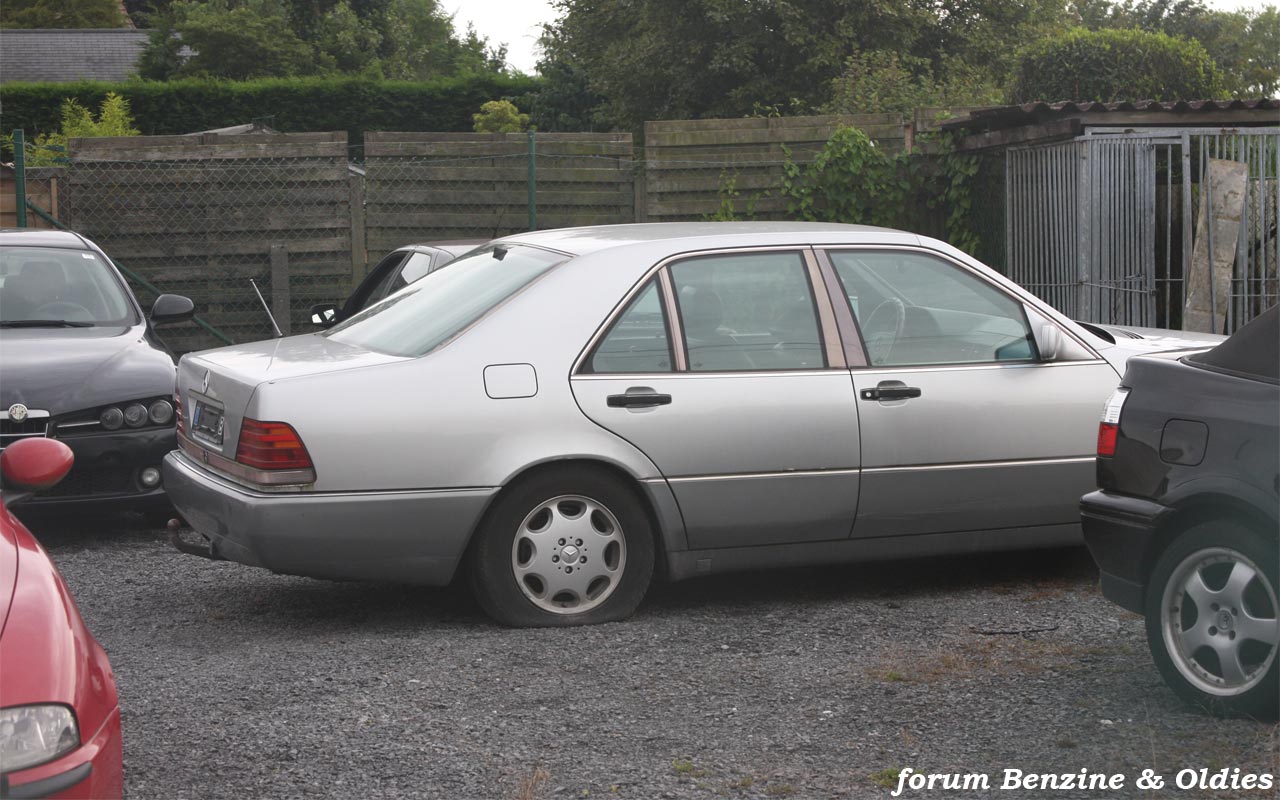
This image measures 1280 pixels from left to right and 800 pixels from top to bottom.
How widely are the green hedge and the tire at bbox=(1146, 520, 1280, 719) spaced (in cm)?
3325

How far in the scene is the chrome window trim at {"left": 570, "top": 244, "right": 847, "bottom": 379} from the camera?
549cm

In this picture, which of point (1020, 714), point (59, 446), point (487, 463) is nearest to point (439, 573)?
point (487, 463)

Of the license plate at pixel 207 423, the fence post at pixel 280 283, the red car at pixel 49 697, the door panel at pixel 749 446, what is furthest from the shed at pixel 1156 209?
the red car at pixel 49 697

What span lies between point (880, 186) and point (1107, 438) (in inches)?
355

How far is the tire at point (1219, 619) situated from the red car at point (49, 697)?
3.06 m

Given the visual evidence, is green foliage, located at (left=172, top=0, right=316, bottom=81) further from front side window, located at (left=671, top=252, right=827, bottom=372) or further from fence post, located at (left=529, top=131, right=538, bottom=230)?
front side window, located at (left=671, top=252, right=827, bottom=372)

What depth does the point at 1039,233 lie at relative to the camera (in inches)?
468

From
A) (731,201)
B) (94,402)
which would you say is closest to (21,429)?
(94,402)

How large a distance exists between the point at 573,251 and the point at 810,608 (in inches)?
67.4

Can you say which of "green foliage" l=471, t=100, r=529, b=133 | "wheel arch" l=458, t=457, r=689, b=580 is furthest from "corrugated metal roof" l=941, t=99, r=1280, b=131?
"green foliage" l=471, t=100, r=529, b=133

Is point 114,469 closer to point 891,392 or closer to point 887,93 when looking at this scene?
point 891,392

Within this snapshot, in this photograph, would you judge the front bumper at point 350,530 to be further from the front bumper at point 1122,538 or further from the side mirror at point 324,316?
the side mirror at point 324,316

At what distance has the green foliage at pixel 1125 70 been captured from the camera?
1541 centimetres

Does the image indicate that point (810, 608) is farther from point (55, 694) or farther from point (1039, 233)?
point (1039, 233)
